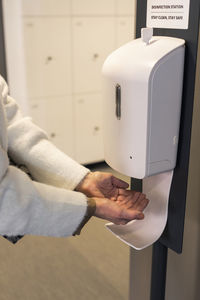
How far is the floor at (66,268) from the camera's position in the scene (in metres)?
2.04

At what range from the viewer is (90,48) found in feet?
10.7

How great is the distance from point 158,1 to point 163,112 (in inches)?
11.0

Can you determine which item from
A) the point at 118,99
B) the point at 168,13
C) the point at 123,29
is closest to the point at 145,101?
the point at 118,99

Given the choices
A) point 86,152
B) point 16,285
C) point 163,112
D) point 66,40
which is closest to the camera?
point 163,112

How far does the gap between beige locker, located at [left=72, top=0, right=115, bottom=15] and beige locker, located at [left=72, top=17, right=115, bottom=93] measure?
0.05 m

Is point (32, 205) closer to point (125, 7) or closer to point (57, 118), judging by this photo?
point (57, 118)

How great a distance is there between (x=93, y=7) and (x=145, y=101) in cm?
256

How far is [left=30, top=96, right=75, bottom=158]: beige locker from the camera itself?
10.5 ft

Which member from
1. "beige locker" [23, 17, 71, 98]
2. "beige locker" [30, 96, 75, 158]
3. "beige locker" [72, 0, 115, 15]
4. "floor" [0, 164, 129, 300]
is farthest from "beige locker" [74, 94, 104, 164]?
"floor" [0, 164, 129, 300]

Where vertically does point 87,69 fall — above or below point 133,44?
below

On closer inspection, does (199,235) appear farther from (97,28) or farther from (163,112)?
(97,28)

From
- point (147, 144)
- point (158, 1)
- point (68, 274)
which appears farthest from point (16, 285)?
point (158, 1)

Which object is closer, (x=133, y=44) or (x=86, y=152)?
(x=133, y=44)

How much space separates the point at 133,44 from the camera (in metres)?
0.98
